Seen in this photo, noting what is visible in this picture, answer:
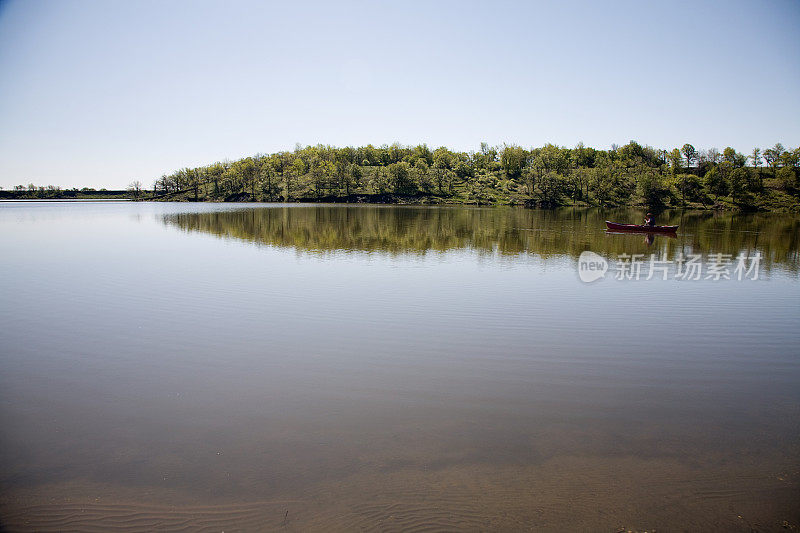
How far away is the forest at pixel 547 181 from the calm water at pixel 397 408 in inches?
5129

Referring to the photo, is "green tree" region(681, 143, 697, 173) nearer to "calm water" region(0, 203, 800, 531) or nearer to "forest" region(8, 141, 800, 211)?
"forest" region(8, 141, 800, 211)

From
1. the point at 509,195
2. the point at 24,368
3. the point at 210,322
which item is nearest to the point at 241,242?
the point at 210,322

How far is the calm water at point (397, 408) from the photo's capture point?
5934mm

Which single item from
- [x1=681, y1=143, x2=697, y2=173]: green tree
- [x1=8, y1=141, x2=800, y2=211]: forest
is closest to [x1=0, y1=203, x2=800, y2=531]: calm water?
[x1=8, y1=141, x2=800, y2=211]: forest

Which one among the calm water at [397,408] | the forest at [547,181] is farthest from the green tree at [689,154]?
the calm water at [397,408]

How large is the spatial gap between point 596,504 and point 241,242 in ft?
108

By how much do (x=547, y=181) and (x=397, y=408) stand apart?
155 meters

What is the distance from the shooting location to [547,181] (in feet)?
495

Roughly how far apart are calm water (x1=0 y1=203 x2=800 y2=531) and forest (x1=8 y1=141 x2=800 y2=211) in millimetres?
130267

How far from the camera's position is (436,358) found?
36.0 feet

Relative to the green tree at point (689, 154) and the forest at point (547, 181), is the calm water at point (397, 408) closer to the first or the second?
the forest at point (547, 181)

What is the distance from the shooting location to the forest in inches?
5522

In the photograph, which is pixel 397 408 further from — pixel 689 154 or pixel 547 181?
pixel 689 154

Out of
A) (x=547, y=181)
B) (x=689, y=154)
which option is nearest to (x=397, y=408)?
(x=547, y=181)
